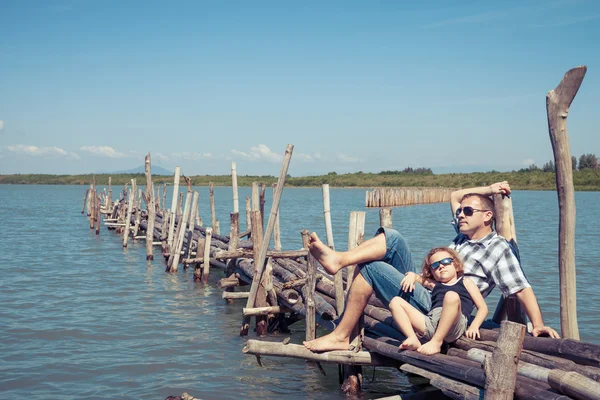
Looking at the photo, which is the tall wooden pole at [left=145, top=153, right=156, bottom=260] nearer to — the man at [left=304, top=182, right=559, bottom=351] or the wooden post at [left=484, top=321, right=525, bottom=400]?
the man at [left=304, top=182, right=559, bottom=351]

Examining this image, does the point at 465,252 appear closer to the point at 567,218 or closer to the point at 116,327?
the point at 567,218

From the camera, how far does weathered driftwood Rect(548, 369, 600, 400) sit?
366cm

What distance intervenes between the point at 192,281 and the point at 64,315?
14.6ft

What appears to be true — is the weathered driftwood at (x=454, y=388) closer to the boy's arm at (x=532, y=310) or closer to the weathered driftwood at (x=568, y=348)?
the weathered driftwood at (x=568, y=348)

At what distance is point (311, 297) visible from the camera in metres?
8.02

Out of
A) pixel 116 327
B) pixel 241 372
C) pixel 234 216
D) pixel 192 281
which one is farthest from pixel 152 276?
pixel 241 372

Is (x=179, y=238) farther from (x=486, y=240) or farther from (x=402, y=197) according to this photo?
(x=402, y=197)

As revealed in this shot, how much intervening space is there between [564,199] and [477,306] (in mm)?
1388

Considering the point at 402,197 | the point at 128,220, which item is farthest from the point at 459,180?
the point at 128,220

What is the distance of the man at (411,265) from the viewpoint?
5453 millimetres

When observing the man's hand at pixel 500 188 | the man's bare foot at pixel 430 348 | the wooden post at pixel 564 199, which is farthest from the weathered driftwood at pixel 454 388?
the man's hand at pixel 500 188

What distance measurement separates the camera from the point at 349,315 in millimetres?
5750

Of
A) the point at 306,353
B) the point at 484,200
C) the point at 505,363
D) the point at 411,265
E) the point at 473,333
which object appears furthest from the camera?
Answer: the point at 484,200

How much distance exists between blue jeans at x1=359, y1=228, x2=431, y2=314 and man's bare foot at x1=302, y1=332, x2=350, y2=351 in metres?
0.57
